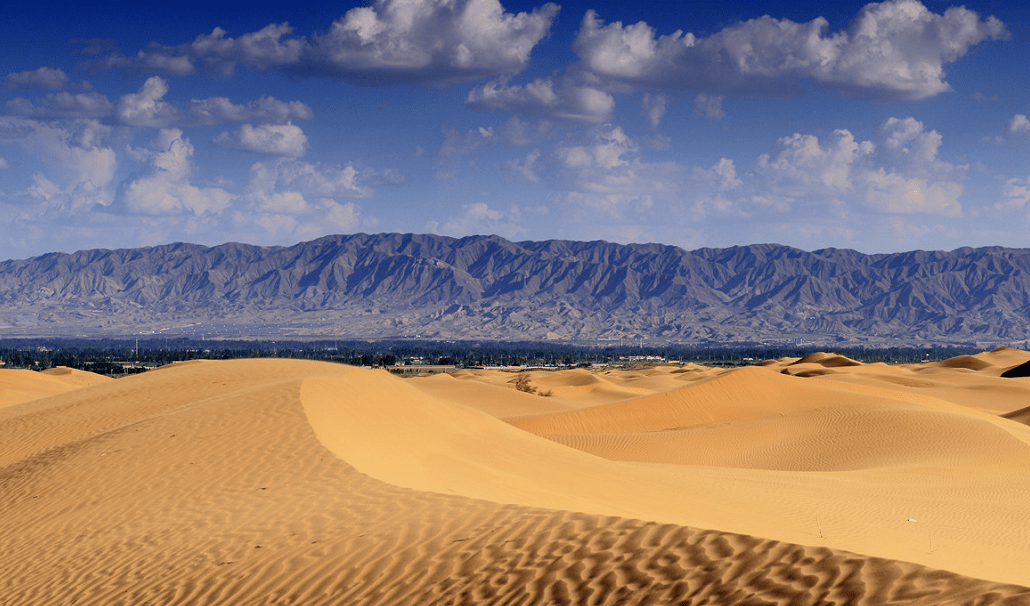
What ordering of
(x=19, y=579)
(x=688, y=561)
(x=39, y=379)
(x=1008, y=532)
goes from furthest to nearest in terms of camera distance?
(x=39, y=379)
(x=1008, y=532)
(x=19, y=579)
(x=688, y=561)

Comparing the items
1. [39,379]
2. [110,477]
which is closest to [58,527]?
[110,477]

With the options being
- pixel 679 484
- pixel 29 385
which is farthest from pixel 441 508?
pixel 29 385

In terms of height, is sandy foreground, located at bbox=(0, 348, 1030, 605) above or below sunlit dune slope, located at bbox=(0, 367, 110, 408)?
above

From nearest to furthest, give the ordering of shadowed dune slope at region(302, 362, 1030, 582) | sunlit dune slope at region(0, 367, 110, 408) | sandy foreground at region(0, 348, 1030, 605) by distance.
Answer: sandy foreground at region(0, 348, 1030, 605) < shadowed dune slope at region(302, 362, 1030, 582) < sunlit dune slope at region(0, 367, 110, 408)

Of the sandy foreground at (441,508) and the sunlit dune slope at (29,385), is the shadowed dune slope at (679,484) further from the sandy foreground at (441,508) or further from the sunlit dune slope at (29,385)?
the sunlit dune slope at (29,385)

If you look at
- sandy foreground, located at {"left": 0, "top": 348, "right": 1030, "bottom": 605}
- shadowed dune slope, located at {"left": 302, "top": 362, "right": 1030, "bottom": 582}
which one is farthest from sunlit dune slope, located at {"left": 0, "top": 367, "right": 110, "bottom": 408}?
shadowed dune slope, located at {"left": 302, "top": 362, "right": 1030, "bottom": 582}

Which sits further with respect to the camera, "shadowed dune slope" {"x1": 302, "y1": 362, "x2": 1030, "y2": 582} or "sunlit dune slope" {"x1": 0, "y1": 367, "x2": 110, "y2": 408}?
"sunlit dune slope" {"x1": 0, "y1": 367, "x2": 110, "y2": 408}

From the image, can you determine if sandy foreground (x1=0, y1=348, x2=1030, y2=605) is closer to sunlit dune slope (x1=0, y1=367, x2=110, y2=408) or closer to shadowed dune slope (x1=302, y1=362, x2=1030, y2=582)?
shadowed dune slope (x1=302, y1=362, x2=1030, y2=582)

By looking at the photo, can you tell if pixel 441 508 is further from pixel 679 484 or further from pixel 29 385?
pixel 29 385

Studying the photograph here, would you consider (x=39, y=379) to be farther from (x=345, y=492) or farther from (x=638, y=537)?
(x=638, y=537)
